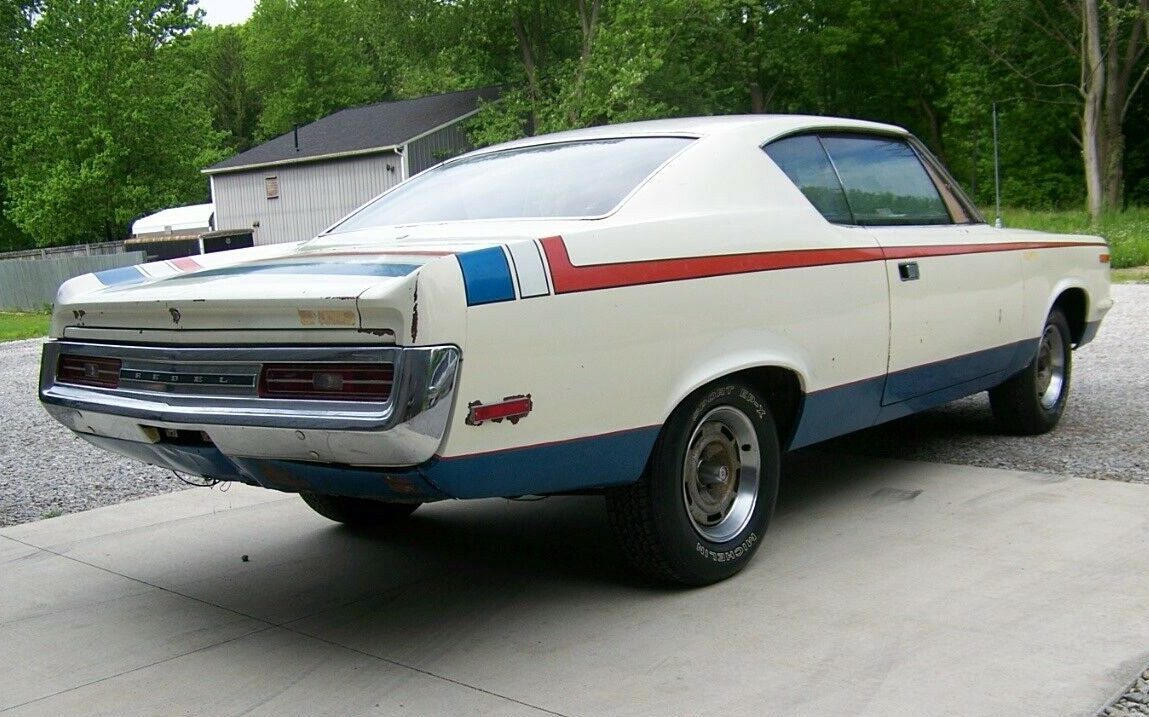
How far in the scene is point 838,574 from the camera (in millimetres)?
4035

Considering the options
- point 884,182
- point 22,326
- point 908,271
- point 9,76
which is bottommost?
point 22,326

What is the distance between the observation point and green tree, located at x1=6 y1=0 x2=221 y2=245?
127 ft

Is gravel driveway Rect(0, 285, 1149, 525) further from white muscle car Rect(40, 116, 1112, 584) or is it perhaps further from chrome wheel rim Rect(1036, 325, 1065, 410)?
white muscle car Rect(40, 116, 1112, 584)

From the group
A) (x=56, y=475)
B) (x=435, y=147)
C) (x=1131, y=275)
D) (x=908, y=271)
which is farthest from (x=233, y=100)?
(x=908, y=271)

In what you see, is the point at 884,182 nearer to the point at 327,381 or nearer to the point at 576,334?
the point at 576,334

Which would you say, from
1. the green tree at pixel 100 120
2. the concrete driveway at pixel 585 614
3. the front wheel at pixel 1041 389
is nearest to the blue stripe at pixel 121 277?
the concrete driveway at pixel 585 614

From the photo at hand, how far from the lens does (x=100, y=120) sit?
1535 inches

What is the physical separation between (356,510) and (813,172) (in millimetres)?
2426

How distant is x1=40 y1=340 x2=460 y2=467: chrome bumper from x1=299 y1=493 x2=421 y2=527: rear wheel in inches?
47.6

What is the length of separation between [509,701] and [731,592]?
1069 millimetres

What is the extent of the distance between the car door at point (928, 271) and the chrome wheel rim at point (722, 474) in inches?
36.9

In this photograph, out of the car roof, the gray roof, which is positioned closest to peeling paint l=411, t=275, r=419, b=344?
the car roof

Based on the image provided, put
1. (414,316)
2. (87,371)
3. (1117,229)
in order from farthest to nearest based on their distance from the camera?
1. (1117,229)
2. (87,371)
3. (414,316)

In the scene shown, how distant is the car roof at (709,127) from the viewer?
4.39 meters
